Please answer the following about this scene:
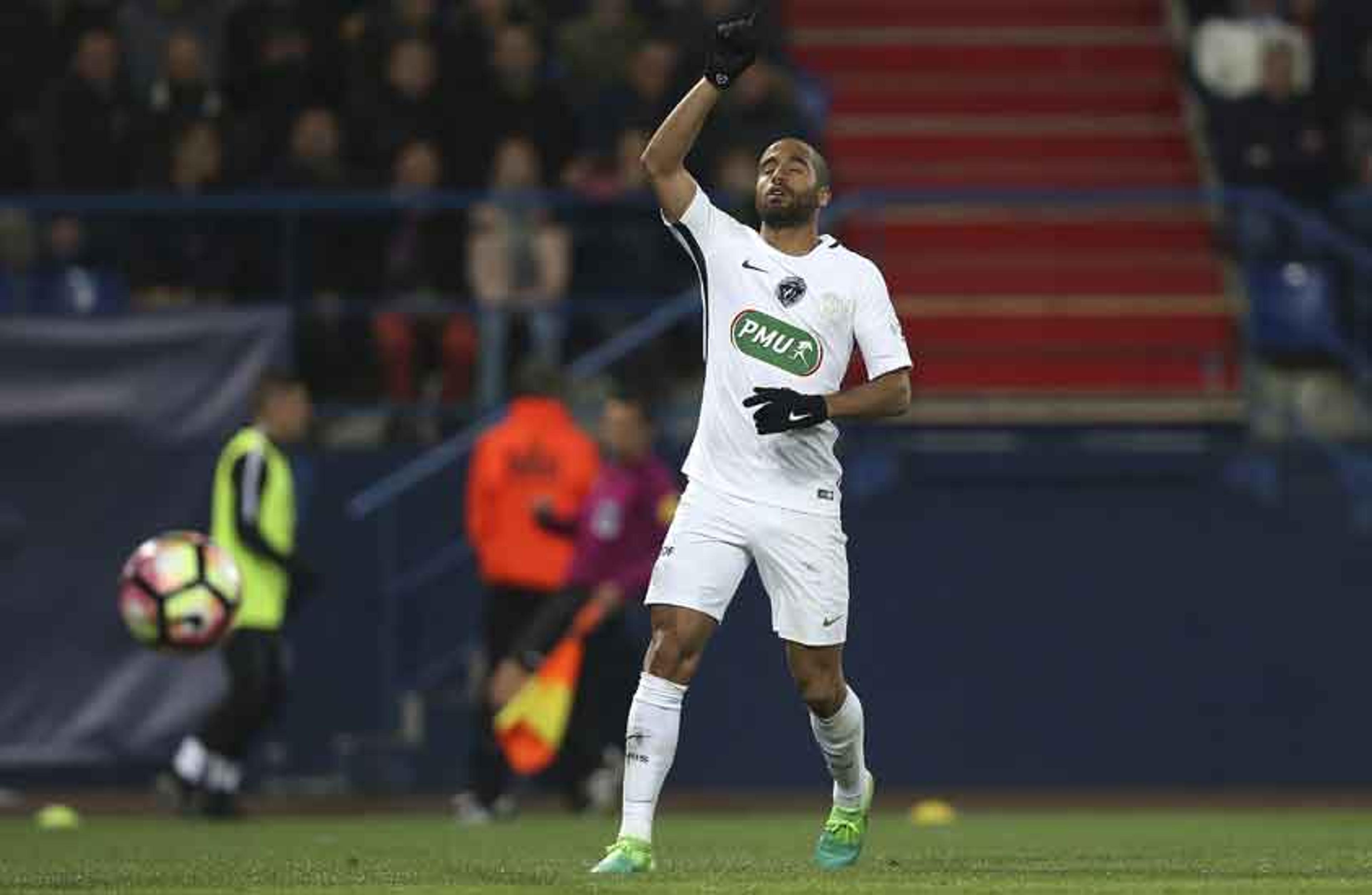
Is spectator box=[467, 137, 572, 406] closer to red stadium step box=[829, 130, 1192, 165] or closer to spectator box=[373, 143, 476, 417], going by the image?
spectator box=[373, 143, 476, 417]

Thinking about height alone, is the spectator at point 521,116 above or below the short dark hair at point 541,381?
above

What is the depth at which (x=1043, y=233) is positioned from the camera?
774 inches

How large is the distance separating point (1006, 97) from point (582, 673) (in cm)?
663

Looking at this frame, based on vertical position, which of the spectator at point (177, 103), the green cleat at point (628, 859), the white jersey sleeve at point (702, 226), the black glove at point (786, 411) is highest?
the spectator at point (177, 103)

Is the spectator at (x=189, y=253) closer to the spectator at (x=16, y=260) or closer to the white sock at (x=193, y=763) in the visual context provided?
the spectator at (x=16, y=260)

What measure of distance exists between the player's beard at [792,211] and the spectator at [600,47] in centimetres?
941

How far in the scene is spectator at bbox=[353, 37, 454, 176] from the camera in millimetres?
18484

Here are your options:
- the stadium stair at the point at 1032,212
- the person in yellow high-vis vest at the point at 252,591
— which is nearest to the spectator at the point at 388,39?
the stadium stair at the point at 1032,212

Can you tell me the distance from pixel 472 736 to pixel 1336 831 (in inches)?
222

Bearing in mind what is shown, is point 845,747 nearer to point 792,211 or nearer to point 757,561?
point 757,561

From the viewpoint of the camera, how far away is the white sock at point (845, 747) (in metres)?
10.3

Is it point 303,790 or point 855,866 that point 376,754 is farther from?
point 855,866

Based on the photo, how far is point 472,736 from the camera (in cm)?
1747

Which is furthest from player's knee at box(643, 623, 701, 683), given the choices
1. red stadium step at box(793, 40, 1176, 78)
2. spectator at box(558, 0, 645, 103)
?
red stadium step at box(793, 40, 1176, 78)
